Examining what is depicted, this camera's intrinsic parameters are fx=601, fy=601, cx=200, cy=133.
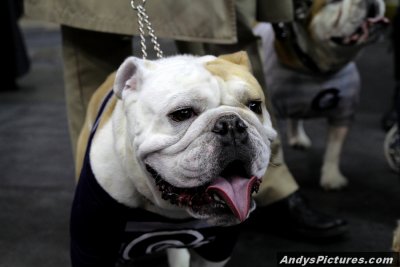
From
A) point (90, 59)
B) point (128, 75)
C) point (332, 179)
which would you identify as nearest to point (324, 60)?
point (332, 179)

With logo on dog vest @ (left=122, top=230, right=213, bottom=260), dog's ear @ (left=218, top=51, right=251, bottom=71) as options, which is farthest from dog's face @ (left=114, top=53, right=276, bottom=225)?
logo on dog vest @ (left=122, top=230, right=213, bottom=260)

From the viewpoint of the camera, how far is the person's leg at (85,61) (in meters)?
2.19

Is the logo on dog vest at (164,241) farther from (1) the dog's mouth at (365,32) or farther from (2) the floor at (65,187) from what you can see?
(1) the dog's mouth at (365,32)

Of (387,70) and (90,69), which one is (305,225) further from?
(387,70)

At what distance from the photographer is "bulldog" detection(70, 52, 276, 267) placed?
134 cm

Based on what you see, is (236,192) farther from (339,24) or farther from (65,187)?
(65,187)

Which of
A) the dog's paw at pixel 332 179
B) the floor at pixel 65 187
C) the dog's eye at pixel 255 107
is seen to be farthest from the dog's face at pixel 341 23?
the dog's eye at pixel 255 107

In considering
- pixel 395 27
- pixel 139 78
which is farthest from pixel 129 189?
pixel 395 27

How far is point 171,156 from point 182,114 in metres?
0.10

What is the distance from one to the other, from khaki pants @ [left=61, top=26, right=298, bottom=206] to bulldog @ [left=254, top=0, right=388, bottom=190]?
54cm

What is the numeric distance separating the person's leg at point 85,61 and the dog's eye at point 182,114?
896 mm

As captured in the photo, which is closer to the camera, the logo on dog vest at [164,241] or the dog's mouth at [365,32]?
the logo on dog vest at [164,241]

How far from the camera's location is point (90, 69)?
7.30 ft

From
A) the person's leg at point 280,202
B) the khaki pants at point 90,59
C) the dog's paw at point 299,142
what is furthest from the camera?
the dog's paw at point 299,142
